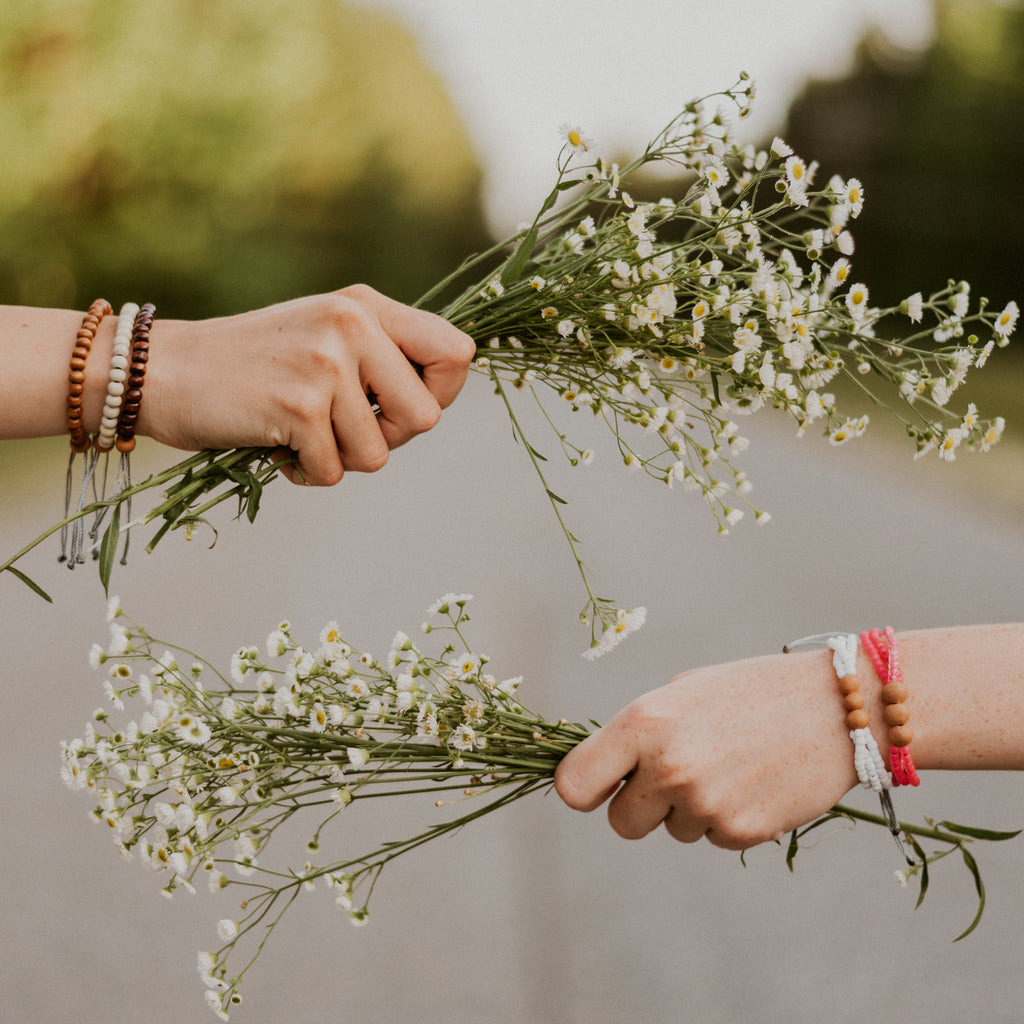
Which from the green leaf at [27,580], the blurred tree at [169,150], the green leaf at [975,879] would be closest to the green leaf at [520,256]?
the green leaf at [27,580]

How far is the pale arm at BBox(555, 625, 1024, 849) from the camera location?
147 centimetres

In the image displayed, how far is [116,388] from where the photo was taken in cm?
152

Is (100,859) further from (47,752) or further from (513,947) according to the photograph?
(513,947)

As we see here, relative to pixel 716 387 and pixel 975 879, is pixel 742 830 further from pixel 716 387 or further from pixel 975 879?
pixel 716 387

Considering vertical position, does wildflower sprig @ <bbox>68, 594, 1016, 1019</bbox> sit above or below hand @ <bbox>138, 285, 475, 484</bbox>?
below

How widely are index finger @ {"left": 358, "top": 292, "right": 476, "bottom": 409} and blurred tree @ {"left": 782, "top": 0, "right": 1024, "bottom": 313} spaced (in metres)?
19.5

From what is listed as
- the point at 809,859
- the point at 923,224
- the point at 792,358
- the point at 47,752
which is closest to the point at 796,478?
the point at 809,859

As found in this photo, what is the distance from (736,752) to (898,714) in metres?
0.22

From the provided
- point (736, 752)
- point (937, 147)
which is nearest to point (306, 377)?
point (736, 752)

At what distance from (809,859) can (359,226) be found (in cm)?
2251

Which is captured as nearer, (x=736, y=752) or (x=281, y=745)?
(x=736, y=752)

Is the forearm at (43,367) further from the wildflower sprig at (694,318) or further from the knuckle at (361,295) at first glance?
the knuckle at (361,295)

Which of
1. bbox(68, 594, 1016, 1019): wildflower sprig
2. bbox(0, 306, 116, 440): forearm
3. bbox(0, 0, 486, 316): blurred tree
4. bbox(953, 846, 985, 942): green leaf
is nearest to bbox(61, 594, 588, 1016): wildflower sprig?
bbox(68, 594, 1016, 1019): wildflower sprig

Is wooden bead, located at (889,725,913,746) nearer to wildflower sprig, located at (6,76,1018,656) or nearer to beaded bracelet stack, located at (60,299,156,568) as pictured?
wildflower sprig, located at (6,76,1018,656)
